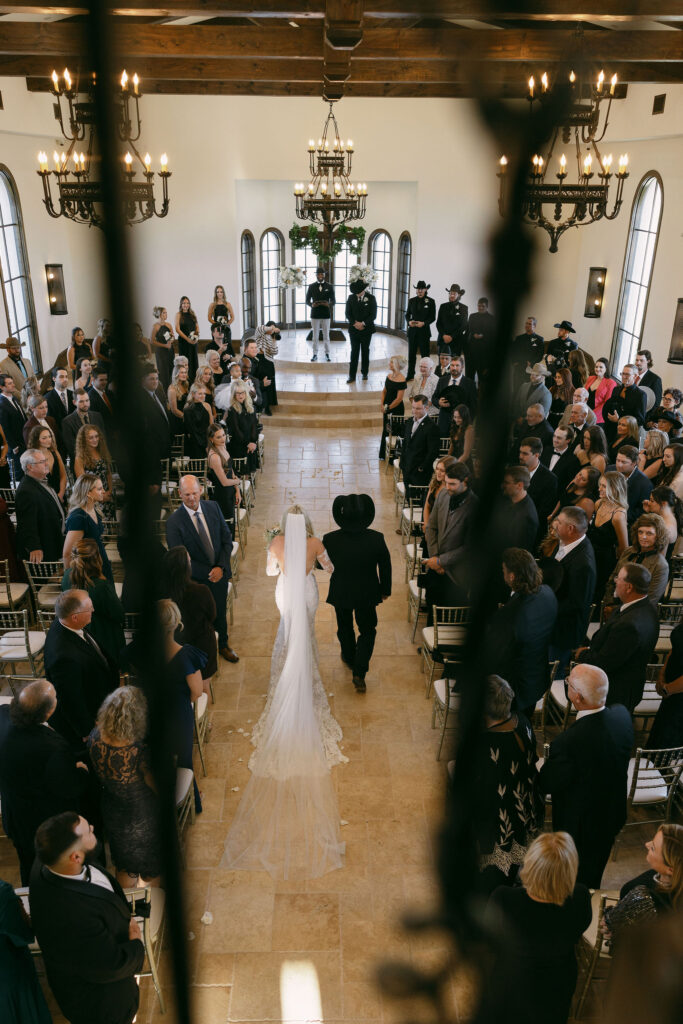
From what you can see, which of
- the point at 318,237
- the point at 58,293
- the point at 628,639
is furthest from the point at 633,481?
the point at 318,237

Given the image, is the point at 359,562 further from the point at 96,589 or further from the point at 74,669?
the point at 74,669

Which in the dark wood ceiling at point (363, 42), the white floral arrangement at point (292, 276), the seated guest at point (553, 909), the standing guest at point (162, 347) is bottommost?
the seated guest at point (553, 909)

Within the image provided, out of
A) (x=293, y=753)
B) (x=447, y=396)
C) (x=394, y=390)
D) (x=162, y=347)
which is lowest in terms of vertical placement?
(x=293, y=753)

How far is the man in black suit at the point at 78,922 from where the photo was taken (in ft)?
9.15

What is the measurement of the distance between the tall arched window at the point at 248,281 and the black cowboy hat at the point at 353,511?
12.4 metres

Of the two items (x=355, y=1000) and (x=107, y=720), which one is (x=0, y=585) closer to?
(x=107, y=720)

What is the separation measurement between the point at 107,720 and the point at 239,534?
492 centimetres

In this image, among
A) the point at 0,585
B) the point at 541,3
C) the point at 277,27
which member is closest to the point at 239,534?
the point at 0,585

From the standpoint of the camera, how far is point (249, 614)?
700 centimetres

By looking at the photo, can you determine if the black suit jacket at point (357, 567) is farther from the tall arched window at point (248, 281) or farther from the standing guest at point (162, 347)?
the tall arched window at point (248, 281)

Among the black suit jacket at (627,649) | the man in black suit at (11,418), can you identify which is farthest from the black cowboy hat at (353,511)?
the man in black suit at (11,418)

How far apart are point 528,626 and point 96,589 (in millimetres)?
2462

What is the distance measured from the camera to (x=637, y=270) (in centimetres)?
1238

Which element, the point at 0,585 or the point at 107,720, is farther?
the point at 0,585
